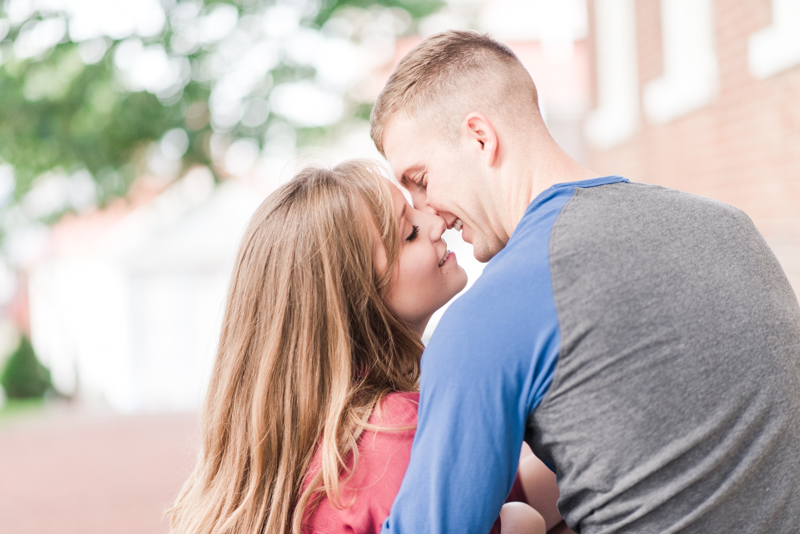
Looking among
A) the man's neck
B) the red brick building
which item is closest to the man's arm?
the man's neck

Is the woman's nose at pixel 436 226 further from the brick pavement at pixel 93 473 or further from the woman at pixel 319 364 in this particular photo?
the brick pavement at pixel 93 473

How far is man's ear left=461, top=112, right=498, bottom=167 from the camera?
239cm

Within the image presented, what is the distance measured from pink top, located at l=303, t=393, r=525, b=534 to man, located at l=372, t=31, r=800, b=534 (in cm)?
30

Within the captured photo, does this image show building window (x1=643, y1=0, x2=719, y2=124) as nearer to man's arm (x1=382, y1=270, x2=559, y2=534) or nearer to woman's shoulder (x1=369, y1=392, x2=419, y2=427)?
woman's shoulder (x1=369, y1=392, x2=419, y2=427)

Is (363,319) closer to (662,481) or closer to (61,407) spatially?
(662,481)

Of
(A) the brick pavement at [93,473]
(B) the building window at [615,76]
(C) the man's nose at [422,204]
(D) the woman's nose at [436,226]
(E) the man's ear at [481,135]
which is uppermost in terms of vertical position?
(E) the man's ear at [481,135]

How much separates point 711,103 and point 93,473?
317 inches

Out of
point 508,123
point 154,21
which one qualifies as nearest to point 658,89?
point 508,123

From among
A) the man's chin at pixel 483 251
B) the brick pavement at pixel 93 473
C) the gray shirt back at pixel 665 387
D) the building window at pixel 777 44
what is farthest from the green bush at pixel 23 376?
the gray shirt back at pixel 665 387

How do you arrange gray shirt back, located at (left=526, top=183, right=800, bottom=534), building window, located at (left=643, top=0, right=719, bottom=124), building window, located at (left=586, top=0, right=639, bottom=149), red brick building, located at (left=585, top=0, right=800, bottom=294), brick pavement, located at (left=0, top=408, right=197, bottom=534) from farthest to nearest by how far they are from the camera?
1. building window, located at (left=586, top=0, right=639, bottom=149)
2. brick pavement, located at (left=0, top=408, right=197, bottom=534)
3. building window, located at (left=643, top=0, right=719, bottom=124)
4. red brick building, located at (left=585, top=0, right=800, bottom=294)
5. gray shirt back, located at (left=526, top=183, right=800, bottom=534)

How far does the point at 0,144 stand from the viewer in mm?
11578

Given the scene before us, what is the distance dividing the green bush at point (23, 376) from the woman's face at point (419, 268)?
18.1 meters

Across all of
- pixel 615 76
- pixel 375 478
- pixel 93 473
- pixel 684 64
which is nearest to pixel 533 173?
pixel 375 478

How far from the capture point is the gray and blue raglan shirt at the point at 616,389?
1659 mm
